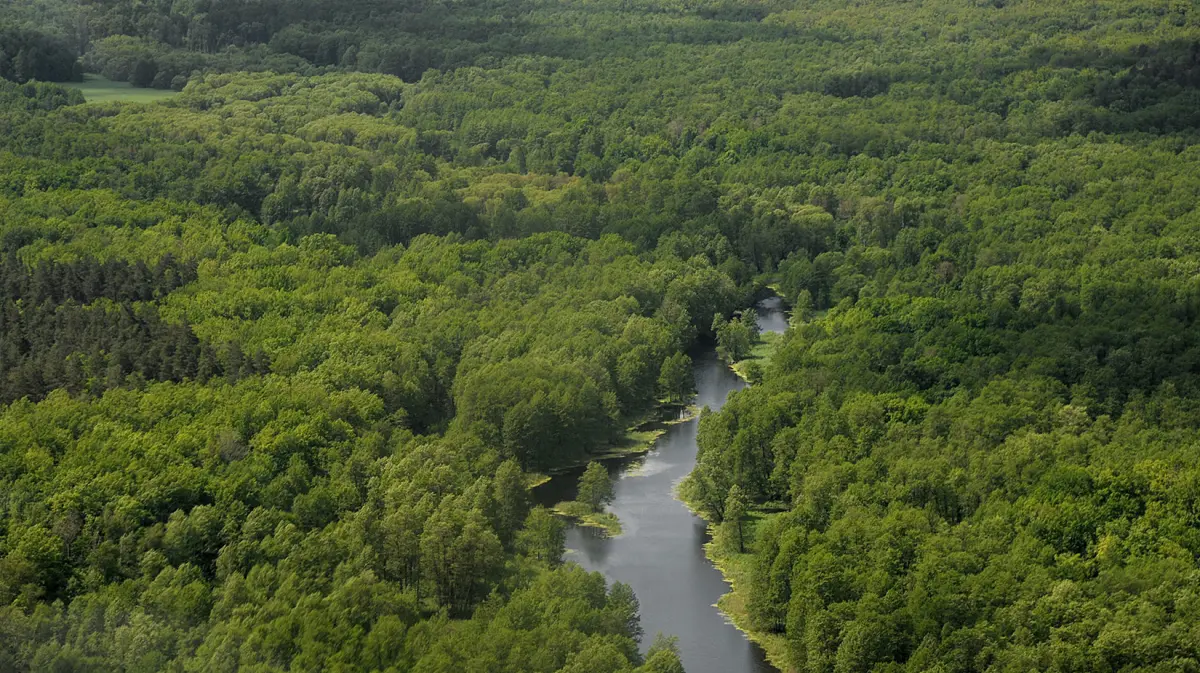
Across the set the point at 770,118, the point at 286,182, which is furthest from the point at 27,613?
the point at 770,118

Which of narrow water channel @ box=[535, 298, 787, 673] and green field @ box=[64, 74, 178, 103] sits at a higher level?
narrow water channel @ box=[535, 298, 787, 673]

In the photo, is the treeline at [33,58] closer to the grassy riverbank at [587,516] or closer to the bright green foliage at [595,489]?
the bright green foliage at [595,489]

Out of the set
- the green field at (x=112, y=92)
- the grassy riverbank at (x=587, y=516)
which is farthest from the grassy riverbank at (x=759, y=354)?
the green field at (x=112, y=92)

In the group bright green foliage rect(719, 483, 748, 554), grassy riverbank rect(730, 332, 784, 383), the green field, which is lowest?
grassy riverbank rect(730, 332, 784, 383)

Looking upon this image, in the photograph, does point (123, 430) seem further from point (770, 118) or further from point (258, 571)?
point (770, 118)

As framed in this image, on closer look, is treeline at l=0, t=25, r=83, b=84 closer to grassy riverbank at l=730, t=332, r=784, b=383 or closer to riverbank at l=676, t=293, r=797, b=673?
grassy riverbank at l=730, t=332, r=784, b=383

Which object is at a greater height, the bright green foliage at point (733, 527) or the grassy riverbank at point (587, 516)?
the bright green foliage at point (733, 527)

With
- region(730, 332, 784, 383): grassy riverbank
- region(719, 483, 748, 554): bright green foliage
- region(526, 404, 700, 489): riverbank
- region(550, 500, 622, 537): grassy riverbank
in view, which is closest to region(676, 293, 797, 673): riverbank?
region(719, 483, 748, 554): bright green foliage
